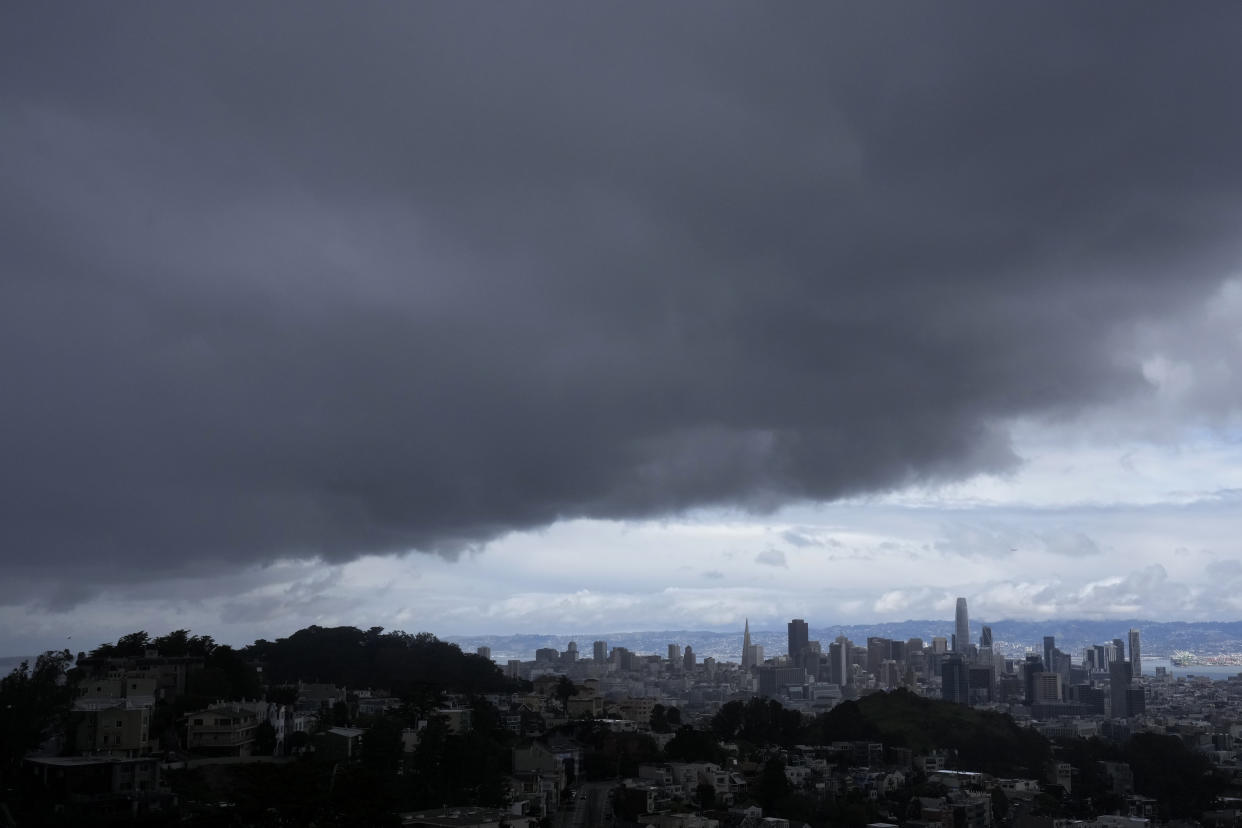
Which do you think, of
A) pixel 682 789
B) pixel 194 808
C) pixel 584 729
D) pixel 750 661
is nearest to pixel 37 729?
pixel 194 808

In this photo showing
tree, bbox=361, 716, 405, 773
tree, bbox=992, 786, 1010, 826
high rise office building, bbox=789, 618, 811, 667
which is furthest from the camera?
high rise office building, bbox=789, 618, 811, 667

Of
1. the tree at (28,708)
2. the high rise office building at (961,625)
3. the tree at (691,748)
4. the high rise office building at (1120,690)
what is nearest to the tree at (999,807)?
the tree at (691,748)

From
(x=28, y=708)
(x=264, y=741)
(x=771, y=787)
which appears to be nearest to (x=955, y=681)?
(x=771, y=787)

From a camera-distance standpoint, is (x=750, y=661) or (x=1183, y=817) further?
(x=750, y=661)

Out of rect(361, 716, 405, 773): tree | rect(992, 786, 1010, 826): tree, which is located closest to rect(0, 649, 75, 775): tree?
rect(361, 716, 405, 773): tree

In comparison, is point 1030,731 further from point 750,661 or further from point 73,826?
point 750,661

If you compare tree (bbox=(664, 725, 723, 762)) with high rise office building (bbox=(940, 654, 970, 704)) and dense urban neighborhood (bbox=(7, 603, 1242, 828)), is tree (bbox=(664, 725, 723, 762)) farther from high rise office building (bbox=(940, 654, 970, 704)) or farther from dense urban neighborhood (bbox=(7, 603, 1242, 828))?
high rise office building (bbox=(940, 654, 970, 704))

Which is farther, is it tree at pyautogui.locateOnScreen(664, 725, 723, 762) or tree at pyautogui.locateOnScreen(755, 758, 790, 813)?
tree at pyautogui.locateOnScreen(664, 725, 723, 762)

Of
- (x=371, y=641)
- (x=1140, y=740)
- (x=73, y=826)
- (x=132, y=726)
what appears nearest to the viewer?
(x=73, y=826)
